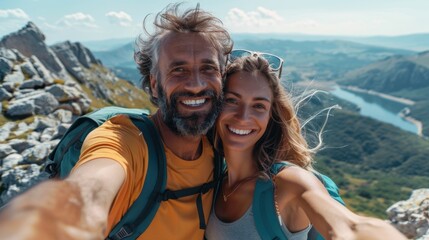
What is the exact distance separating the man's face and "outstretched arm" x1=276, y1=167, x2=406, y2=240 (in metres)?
1.46

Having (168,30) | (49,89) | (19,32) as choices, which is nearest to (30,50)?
(19,32)

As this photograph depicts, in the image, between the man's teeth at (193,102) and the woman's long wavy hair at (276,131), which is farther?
the woman's long wavy hair at (276,131)

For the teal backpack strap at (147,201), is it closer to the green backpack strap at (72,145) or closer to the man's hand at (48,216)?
A: the green backpack strap at (72,145)

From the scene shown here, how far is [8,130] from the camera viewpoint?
2095 cm

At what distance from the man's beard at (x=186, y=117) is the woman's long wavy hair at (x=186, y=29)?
0.53m

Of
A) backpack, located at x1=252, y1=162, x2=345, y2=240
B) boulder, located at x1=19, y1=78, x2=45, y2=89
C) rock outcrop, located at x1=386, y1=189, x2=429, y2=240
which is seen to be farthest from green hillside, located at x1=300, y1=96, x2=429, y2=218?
backpack, located at x1=252, y1=162, x2=345, y2=240

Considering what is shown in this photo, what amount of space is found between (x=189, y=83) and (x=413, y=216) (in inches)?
330

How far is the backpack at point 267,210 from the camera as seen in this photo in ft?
13.6

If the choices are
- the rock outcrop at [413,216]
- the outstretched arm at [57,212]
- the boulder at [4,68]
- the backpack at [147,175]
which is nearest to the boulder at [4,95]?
the boulder at [4,68]

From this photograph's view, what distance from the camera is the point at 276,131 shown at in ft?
19.6

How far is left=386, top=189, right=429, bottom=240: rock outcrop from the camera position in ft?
29.8

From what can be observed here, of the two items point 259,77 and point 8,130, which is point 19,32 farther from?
point 259,77

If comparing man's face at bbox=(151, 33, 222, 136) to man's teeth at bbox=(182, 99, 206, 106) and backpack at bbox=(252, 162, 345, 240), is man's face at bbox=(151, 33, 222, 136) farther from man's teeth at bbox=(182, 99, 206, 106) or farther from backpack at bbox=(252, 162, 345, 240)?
backpack at bbox=(252, 162, 345, 240)

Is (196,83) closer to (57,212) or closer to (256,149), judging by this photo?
(256,149)
